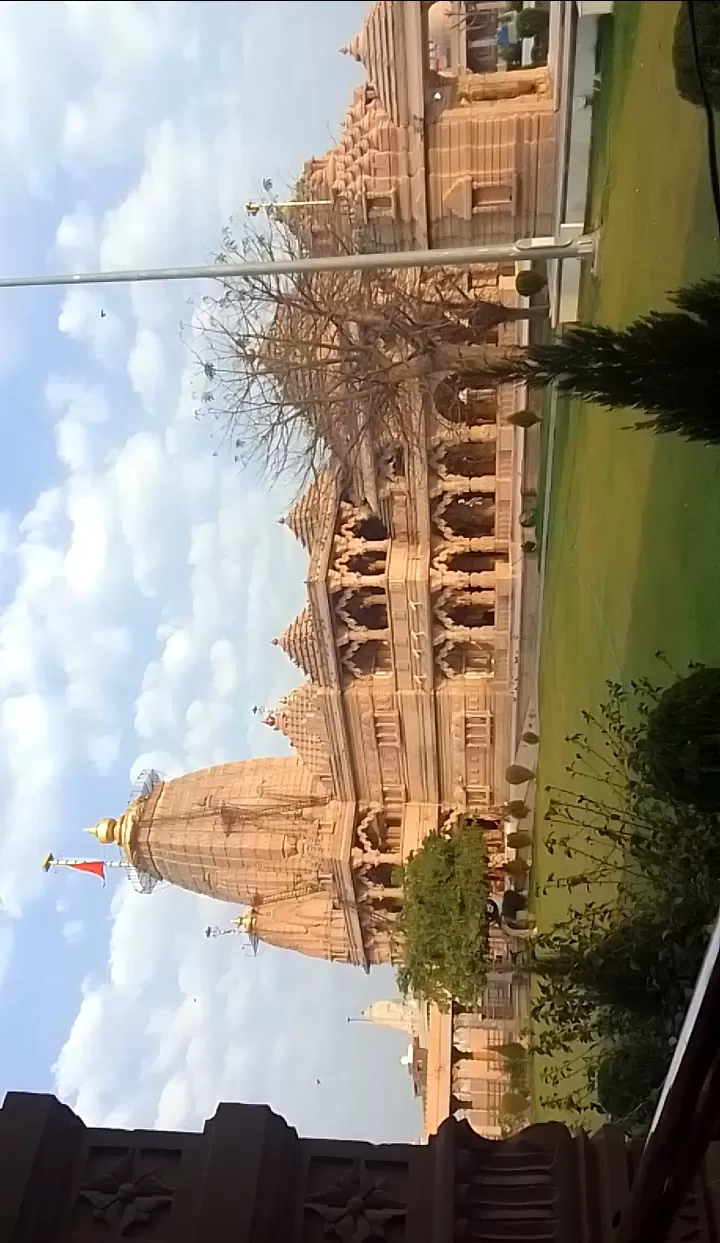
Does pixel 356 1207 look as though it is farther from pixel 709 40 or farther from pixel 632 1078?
pixel 709 40

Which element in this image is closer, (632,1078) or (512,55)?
(632,1078)

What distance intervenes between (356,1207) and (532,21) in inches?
798

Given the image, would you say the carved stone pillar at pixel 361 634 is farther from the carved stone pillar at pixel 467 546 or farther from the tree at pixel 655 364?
the tree at pixel 655 364

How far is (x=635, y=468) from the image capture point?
14227mm

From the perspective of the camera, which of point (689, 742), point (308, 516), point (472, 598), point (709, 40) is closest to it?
point (689, 742)

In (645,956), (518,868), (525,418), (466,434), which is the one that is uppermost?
(466,434)

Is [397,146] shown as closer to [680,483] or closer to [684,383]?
[680,483]

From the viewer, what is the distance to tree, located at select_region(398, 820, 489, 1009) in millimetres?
22938

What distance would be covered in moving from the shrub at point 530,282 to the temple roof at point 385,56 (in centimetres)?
424

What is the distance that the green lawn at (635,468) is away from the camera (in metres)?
11.4

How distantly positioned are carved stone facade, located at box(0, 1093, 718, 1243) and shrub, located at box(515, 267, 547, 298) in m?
16.4

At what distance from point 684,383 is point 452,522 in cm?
1910

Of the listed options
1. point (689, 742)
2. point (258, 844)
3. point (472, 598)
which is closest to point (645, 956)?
point (689, 742)

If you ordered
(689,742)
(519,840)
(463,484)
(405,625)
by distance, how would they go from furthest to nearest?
(405,625), (519,840), (463,484), (689,742)
